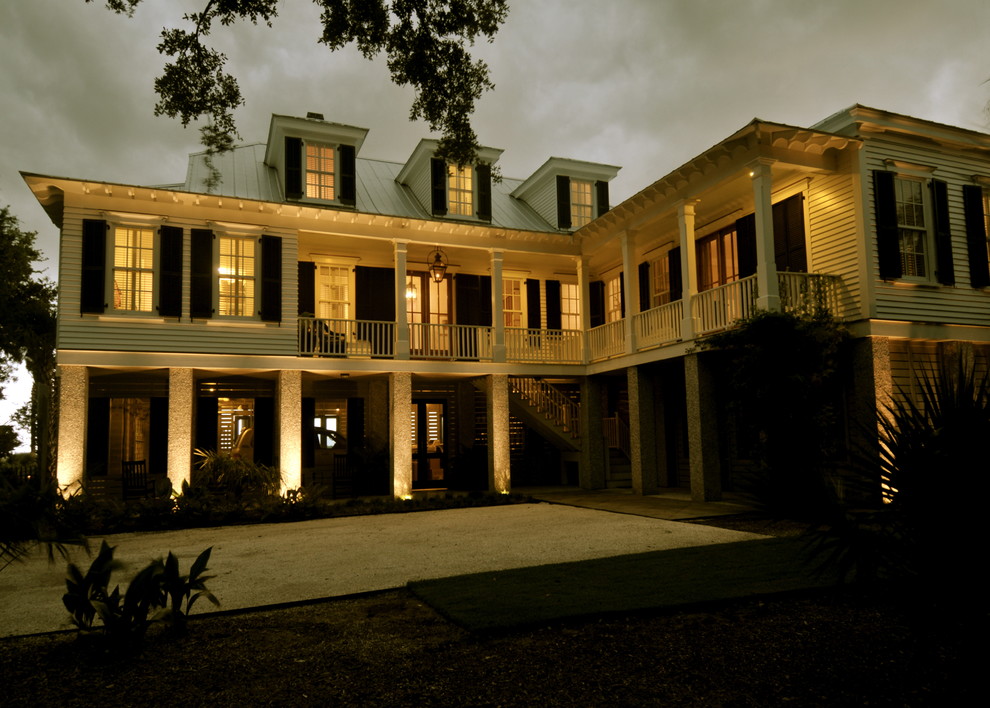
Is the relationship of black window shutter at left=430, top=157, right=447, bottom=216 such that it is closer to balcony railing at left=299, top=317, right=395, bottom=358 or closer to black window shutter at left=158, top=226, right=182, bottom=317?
balcony railing at left=299, top=317, right=395, bottom=358

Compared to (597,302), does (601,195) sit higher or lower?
higher

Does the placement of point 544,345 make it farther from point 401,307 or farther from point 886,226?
point 886,226

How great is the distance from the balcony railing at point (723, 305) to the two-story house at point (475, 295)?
0.06 meters

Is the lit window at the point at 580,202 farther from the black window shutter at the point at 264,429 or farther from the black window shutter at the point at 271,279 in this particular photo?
the black window shutter at the point at 264,429

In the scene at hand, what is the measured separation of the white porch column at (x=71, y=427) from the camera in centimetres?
1308

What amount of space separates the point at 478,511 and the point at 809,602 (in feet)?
28.9

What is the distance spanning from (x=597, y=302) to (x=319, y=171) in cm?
810

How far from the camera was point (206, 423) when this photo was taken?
16594mm

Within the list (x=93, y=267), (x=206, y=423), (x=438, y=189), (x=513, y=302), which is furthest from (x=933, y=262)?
(x=93, y=267)

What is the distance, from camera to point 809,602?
5480mm

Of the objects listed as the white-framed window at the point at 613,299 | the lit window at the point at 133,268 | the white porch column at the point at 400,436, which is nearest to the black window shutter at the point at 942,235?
the white-framed window at the point at 613,299

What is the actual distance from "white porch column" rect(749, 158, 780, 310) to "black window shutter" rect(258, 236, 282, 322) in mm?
9422

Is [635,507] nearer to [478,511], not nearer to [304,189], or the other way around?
[478,511]

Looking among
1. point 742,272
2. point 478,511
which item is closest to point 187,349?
point 478,511
